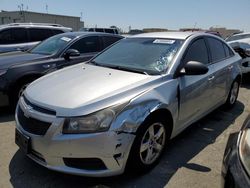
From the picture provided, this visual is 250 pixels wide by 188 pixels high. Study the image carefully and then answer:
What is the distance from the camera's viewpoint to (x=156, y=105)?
9.68 feet

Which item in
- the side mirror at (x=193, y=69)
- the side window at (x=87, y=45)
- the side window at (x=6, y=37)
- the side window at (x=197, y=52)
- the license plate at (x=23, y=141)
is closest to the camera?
the license plate at (x=23, y=141)

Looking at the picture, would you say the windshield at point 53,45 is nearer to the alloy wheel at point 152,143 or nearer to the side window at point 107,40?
the side window at point 107,40

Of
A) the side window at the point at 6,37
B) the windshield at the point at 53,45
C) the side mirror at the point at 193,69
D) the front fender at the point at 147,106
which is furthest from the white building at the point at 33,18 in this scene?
the front fender at the point at 147,106

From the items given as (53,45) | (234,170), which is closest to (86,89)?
(234,170)

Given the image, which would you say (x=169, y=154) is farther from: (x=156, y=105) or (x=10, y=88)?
(x=10, y=88)

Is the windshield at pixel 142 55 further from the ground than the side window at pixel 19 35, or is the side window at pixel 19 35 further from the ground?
the windshield at pixel 142 55

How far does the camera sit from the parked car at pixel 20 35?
8336 millimetres

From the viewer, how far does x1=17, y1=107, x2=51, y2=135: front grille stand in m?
2.64

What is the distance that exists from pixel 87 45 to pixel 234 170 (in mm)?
4936

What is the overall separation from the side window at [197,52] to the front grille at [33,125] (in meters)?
2.01

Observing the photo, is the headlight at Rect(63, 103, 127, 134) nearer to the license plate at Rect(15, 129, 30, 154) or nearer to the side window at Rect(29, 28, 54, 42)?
the license plate at Rect(15, 129, 30, 154)

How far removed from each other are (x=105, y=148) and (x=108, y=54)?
2.04 m

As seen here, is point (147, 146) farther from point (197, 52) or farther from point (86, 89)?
point (197, 52)

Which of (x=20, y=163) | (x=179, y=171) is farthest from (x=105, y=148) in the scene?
(x=20, y=163)
